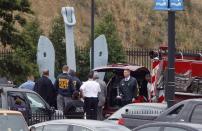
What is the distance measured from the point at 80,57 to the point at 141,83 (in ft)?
41.2

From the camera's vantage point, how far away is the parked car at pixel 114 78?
27797 millimetres

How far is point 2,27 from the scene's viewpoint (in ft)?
97.6

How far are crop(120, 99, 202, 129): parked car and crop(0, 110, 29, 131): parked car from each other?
160 inches

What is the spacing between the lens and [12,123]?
16359 millimetres

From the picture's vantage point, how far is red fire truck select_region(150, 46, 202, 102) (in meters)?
26.3

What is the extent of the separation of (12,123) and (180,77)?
11.4 m

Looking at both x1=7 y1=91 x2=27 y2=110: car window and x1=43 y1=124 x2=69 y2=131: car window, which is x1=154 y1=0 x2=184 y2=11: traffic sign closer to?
x1=7 y1=91 x2=27 y2=110: car window

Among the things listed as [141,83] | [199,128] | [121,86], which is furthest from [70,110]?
[199,128]

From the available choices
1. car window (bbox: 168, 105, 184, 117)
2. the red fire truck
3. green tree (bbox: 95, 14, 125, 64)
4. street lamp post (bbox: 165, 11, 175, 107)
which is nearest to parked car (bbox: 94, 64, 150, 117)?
the red fire truck

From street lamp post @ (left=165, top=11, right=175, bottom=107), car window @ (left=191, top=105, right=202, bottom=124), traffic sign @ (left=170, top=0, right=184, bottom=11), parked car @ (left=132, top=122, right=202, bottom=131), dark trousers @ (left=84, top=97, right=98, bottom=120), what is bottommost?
dark trousers @ (left=84, top=97, right=98, bottom=120)

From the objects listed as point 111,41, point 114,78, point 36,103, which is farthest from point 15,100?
point 111,41

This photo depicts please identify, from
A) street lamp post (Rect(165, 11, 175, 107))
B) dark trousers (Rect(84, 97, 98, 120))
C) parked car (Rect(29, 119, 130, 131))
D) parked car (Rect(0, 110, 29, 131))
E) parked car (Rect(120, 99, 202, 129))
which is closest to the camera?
parked car (Rect(0, 110, 29, 131))

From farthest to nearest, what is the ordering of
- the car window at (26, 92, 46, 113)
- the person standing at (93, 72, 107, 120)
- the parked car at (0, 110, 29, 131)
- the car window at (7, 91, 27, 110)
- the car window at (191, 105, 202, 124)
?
the person standing at (93, 72, 107, 120) < the car window at (26, 92, 46, 113) < the car window at (7, 91, 27, 110) < the car window at (191, 105, 202, 124) < the parked car at (0, 110, 29, 131)

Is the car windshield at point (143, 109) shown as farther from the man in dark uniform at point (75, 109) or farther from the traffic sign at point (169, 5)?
the traffic sign at point (169, 5)
